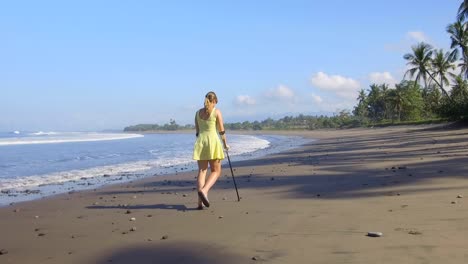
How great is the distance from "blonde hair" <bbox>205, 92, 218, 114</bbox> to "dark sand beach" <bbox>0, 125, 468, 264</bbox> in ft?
5.40

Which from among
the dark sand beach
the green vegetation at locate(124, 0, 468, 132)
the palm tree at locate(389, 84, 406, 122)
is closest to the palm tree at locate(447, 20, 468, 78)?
the green vegetation at locate(124, 0, 468, 132)

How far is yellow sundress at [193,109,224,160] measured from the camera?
766cm

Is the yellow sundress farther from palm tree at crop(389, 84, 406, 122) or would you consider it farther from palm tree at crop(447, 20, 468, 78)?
palm tree at crop(389, 84, 406, 122)

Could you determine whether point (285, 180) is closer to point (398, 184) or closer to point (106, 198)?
point (398, 184)

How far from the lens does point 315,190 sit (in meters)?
9.12

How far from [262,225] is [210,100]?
2.56m

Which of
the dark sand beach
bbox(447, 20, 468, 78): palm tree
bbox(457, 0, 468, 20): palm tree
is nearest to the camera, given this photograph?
the dark sand beach

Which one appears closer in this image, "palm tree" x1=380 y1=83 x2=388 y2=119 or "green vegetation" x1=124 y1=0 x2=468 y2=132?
"green vegetation" x1=124 y1=0 x2=468 y2=132

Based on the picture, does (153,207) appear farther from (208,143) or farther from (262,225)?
(262,225)

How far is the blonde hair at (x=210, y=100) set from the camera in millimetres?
7641

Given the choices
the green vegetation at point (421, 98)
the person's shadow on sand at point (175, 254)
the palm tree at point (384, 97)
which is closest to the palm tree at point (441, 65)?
the green vegetation at point (421, 98)

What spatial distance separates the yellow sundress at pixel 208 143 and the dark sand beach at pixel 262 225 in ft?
2.88

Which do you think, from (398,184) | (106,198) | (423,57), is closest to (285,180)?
(398,184)

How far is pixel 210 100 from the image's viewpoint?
7.70 m
